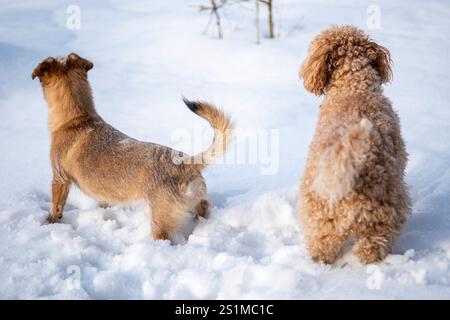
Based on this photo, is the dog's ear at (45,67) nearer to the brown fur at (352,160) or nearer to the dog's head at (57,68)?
the dog's head at (57,68)

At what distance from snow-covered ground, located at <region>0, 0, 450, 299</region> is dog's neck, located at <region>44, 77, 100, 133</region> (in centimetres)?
77

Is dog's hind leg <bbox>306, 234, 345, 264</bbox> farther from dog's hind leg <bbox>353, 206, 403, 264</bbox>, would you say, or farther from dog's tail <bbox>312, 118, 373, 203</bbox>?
dog's tail <bbox>312, 118, 373, 203</bbox>

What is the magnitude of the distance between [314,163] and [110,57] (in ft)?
19.0

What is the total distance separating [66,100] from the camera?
3.99m

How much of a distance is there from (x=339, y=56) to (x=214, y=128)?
1.08 m

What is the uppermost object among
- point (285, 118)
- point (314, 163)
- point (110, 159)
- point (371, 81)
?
point (371, 81)

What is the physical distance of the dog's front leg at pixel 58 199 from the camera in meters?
3.87

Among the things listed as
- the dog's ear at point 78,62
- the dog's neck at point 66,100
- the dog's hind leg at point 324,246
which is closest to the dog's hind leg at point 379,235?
the dog's hind leg at point 324,246

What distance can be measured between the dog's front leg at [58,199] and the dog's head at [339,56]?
2.21 metres

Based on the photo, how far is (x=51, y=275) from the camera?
9.96 ft

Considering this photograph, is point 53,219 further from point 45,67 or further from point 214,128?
point 214,128

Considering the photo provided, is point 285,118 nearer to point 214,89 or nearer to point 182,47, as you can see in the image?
point 214,89

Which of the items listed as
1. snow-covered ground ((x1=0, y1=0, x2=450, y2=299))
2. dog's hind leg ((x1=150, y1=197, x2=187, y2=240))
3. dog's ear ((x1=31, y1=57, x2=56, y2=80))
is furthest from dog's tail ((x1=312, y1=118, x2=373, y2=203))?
dog's ear ((x1=31, y1=57, x2=56, y2=80))
